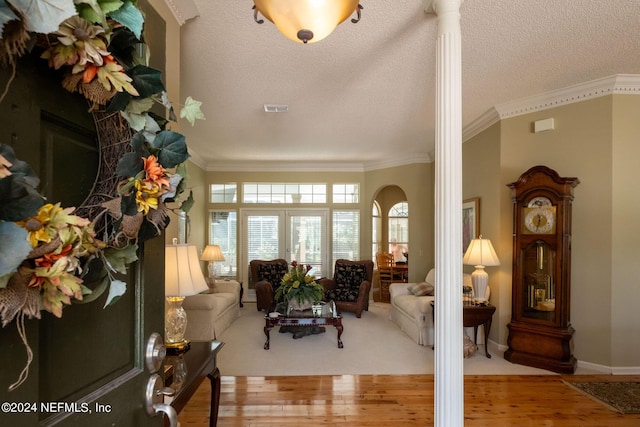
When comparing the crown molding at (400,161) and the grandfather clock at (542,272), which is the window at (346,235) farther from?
the grandfather clock at (542,272)

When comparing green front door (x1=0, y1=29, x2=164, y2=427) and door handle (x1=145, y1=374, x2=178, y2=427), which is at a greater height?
green front door (x1=0, y1=29, x2=164, y2=427)

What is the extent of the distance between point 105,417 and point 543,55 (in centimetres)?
380

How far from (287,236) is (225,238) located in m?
1.41

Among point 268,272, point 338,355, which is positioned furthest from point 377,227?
point 338,355

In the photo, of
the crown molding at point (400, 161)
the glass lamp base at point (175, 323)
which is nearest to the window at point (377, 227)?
the crown molding at point (400, 161)

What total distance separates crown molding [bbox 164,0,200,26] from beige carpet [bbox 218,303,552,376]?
3.28 m

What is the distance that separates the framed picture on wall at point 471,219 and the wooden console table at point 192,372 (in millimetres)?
3892

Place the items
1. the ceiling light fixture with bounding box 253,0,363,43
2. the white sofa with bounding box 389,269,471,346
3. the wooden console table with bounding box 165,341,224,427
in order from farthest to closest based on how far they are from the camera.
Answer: the white sofa with bounding box 389,269,471,346
the wooden console table with bounding box 165,341,224,427
the ceiling light fixture with bounding box 253,0,363,43

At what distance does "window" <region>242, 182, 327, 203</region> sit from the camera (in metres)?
7.59

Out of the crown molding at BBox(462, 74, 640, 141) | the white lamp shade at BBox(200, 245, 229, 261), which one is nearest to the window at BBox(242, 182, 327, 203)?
the white lamp shade at BBox(200, 245, 229, 261)

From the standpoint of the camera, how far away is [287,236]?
296 inches

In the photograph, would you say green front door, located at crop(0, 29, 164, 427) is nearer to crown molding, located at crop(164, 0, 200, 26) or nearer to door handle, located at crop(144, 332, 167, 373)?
door handle, located at crop(144, 332, 167, 373)

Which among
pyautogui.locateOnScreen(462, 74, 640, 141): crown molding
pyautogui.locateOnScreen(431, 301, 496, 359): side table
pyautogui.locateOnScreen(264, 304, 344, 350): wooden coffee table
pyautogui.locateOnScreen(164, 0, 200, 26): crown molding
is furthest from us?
pyautogui.locateOnScreen(264, 304, 344, 350): wooden coffee table

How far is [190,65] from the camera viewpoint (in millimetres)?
3057
